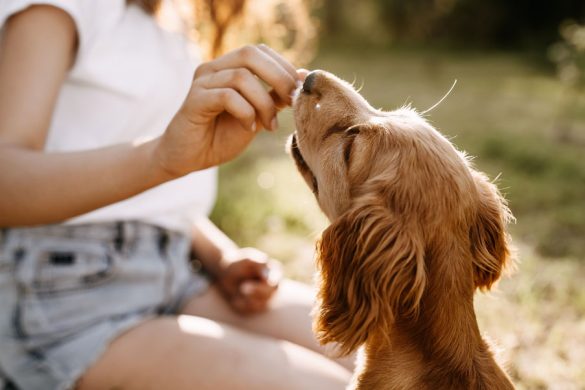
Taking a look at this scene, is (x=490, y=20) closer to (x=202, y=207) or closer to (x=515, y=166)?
(x=515, y=166)

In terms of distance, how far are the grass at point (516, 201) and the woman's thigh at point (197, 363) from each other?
0.65 meters

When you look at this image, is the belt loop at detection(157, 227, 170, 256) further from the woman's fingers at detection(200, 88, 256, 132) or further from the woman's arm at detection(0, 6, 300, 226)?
the woman's fingers at detection(200, 88, 256, 132)

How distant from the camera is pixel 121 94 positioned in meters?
2.66

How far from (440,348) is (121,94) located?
165 centimetres

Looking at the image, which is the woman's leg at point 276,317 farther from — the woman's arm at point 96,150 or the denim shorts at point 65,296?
the woman's arm at point 96,150

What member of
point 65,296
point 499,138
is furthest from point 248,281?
point 499,138

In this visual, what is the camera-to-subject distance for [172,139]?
6.81 ft

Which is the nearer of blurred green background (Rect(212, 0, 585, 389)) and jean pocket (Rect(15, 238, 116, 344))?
jean pocket (Rect(15, 238, 116, 344))

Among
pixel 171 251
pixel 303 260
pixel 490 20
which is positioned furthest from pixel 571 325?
pixel 490 20

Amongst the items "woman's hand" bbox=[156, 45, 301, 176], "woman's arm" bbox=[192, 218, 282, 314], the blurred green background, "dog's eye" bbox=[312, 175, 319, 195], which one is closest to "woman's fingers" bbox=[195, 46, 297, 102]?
"woman's hand" bbox=[156, 45, 301, 176]

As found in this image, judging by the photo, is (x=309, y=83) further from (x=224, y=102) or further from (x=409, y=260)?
(x=409, y=260)

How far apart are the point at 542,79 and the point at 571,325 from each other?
11.3 meters

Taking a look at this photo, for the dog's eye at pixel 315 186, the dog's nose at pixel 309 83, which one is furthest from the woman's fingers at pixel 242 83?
the dog's eye at pixel 315 186

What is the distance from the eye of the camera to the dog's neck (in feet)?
6.77
